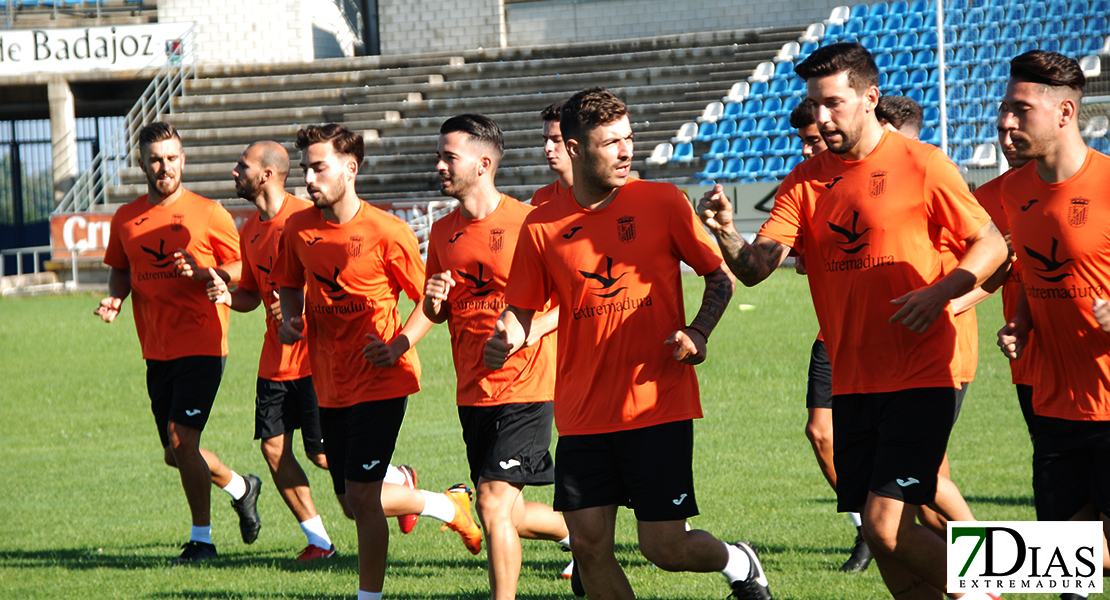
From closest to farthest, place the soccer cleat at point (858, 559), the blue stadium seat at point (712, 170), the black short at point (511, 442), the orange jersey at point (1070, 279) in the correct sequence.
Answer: the orange jersey at point (1070, 279), the black short at point (511, 442), the soccer cleat at point (858, 559), the blue stadium seat at point (712, 170)

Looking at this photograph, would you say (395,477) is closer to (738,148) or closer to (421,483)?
(421,483)

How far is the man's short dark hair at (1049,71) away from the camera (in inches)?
160

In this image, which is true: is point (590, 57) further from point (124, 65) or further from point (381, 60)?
point (124, 65)

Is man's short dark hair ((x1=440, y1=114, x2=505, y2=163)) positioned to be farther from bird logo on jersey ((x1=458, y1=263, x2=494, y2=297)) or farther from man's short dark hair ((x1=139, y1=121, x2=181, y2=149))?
man's short dark hair ((x1=139, y1=121, x2=181, y2=149))

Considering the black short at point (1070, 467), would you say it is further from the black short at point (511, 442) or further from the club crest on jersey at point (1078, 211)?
the black short at point (511, 442)

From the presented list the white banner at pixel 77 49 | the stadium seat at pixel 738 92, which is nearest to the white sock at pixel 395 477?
the stadium seat at pixel 738 92

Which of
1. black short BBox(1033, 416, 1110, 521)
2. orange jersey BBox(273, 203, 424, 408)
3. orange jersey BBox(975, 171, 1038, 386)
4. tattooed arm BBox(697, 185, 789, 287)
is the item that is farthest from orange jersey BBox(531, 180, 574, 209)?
black short BBox(1033, 416, 1110, 521)

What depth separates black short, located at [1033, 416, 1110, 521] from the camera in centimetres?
408

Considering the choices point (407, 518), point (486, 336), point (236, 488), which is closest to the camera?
point (486, 336)

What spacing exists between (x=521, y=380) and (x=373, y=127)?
2256cm

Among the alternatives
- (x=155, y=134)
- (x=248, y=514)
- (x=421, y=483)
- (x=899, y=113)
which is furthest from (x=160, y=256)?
(x=899, y=113)

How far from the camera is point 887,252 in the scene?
4.16 metres

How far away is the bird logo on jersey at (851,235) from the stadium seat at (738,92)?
2056 cm

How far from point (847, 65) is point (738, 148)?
757 inches
